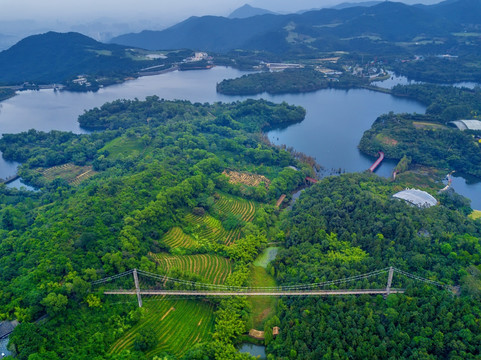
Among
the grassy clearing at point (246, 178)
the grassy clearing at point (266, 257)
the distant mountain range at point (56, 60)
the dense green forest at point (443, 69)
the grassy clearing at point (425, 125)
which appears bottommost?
the grassy clearing at point (266, 257)

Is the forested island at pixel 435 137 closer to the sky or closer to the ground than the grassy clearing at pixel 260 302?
closer to the sky

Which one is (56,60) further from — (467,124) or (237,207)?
(467,124)

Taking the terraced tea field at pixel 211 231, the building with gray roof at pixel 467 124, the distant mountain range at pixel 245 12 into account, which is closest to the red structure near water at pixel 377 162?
the building with gray roof at pixel 467 124

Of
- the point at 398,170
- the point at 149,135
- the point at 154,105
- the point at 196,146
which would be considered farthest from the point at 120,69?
the point at 398,170

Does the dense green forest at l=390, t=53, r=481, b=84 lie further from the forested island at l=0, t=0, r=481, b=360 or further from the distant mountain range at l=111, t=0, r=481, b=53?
the distant mountain range at l=111, t=0, r=481, b=53

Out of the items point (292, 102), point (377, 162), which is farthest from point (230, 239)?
point (292, 102)

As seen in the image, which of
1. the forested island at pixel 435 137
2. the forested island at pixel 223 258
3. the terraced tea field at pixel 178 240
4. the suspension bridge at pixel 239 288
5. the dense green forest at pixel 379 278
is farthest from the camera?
the forested island at pixel 435 137

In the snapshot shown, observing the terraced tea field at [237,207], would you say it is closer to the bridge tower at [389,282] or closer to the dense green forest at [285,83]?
the bridge tower at [389,282]

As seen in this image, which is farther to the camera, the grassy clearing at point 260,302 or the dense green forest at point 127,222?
the grassy clearing at point 260,302
